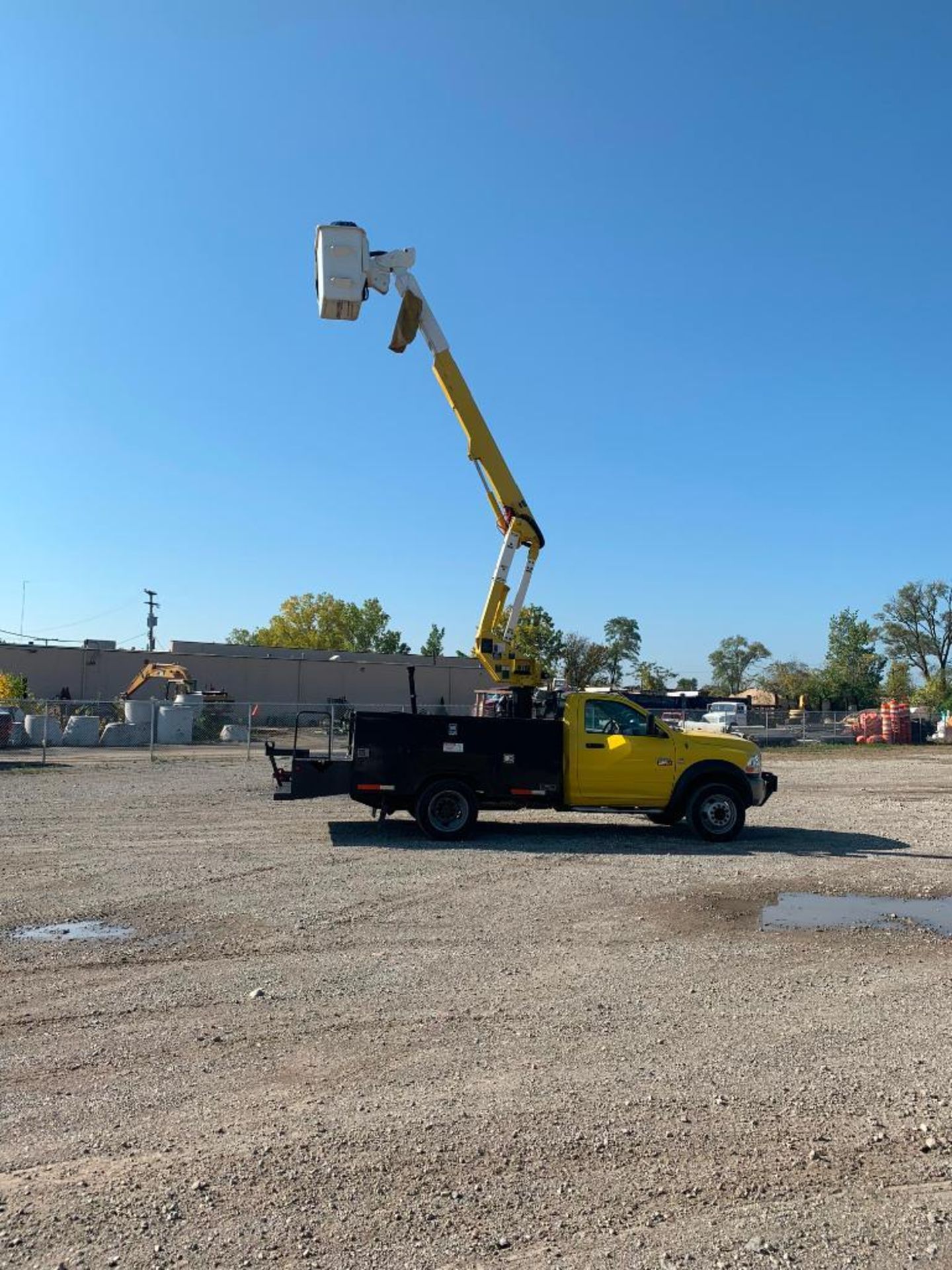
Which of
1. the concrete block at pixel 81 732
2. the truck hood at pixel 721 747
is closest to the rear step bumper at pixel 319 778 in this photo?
the truck hood at pixel 721 747

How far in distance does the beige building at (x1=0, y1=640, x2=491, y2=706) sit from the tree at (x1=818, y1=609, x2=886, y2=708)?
32.6m

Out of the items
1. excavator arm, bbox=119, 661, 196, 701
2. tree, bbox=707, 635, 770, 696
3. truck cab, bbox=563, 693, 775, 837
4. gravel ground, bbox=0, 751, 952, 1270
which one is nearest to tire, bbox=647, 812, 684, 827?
truck cab, bbox=563, 693, 775, 837

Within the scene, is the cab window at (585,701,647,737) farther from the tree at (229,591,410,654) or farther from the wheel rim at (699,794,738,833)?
the tree at (229,591,410,654)

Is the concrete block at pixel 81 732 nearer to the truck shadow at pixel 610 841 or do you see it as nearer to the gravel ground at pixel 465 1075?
the truck shadow at pixel 610 841

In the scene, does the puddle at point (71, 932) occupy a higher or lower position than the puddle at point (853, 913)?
higher

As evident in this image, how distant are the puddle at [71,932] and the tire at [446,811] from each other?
560cm

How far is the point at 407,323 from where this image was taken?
17031mm

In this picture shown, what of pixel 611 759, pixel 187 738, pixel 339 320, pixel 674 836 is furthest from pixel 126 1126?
pixel 187 738

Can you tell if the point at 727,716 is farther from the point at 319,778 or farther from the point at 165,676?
the point at 319,778

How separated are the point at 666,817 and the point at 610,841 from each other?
1.06 metres

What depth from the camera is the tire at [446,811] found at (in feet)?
45.6

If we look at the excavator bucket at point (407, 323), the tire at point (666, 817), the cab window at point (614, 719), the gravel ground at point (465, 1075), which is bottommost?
the gravel ground at point (465, 1075)

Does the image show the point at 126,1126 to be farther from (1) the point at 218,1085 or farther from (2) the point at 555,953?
(2) the point at 555,953

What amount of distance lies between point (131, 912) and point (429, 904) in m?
2.77
